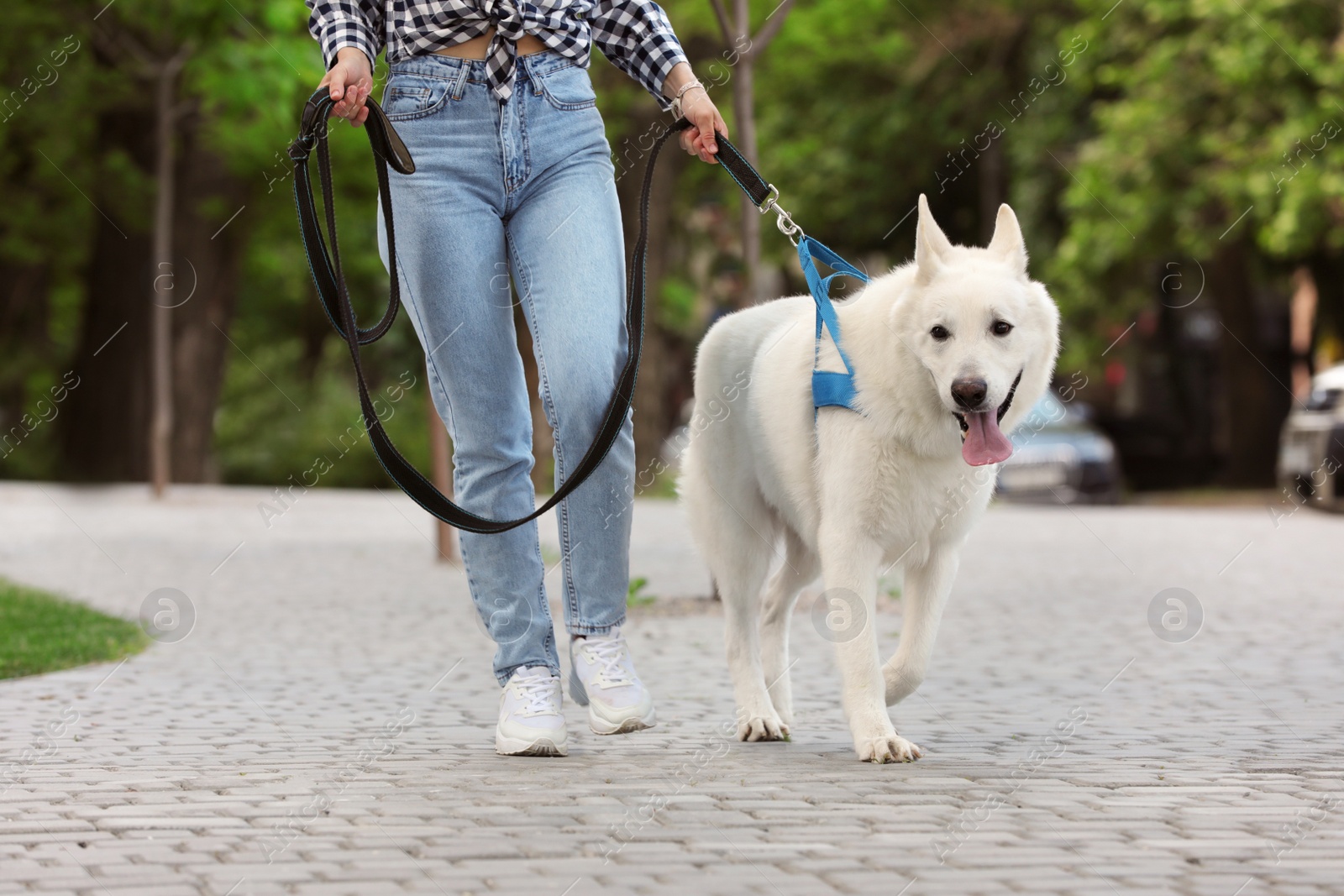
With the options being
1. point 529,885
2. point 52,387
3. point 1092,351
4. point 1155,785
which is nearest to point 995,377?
point 1155,785

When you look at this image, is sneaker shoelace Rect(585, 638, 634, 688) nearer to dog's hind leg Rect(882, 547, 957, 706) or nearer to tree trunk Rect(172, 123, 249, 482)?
dog's hind leg Rect(882, 547, 957, 706)

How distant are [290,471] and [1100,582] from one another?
1689 centimetres

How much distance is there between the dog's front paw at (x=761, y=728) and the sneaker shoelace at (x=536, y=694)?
580mm

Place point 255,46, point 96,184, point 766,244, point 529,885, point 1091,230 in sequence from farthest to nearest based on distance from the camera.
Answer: point 766,244
point 1091,230
point 96,184
point 255,46
point 529,885

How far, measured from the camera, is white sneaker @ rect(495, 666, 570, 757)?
4324mm

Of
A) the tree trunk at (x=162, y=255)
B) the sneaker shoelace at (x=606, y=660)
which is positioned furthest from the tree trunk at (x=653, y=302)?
the sneaker shoelace at (x=606, y=660)

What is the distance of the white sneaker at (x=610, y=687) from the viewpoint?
14.9 ft

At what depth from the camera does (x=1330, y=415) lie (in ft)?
51.6

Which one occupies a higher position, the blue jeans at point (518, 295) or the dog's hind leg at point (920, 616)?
the blue jeans at point (518, 295)

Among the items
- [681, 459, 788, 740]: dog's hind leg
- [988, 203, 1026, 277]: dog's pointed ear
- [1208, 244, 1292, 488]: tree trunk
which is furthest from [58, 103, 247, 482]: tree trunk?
[988, 203, 1026, 277]: dog's pointed ear

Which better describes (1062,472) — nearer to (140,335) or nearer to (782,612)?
(140,335)

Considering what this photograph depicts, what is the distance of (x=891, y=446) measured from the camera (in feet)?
14.4

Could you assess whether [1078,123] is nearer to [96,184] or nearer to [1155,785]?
[96,184]

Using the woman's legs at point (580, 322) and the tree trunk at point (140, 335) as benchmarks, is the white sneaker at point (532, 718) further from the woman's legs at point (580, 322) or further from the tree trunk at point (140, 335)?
the tree trunk at point (140, 335)
